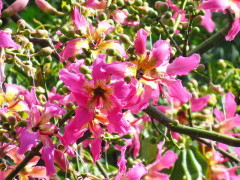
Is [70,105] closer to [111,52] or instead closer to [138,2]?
[111,52]

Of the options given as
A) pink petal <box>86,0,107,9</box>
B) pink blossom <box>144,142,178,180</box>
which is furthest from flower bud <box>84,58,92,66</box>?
pink blossom <box>144,142,178,180</box>

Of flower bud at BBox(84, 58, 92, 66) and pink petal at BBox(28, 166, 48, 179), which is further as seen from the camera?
pink petal at BBox(28, 166, 48, 179)

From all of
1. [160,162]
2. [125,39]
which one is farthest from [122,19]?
[160,162]

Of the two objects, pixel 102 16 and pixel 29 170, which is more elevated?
pixel 102 16

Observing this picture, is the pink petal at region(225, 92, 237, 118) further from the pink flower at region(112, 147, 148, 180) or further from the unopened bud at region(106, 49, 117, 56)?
the unopened bud at region(106, 49, 117, 56)

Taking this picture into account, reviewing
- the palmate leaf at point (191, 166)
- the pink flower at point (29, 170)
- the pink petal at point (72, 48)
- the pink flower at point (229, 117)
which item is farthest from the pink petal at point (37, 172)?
the pink flower at point (229, 117)

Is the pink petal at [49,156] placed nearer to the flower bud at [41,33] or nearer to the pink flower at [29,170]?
the pink flower at [29,170]
